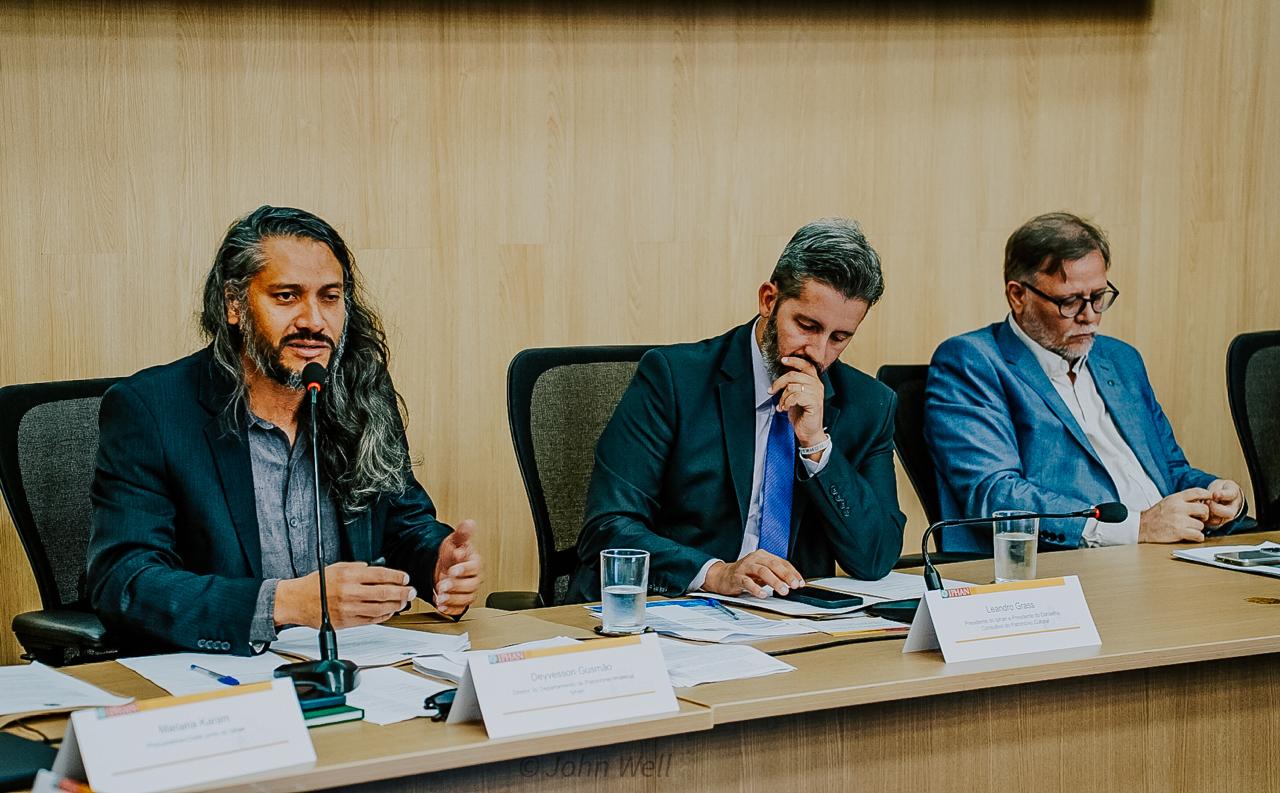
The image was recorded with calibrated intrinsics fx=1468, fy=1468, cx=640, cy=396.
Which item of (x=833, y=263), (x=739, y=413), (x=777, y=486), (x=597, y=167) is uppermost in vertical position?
(x=597, y=167)

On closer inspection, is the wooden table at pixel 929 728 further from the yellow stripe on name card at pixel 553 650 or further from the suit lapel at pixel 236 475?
the suit lapel at pixel 236 475

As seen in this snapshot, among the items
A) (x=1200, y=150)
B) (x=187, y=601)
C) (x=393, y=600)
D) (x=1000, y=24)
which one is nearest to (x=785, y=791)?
(x=393, y=600)

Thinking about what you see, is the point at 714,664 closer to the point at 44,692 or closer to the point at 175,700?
the point at 175,700

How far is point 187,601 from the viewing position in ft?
6.56

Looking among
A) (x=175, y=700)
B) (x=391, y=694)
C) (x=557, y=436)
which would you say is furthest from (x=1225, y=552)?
(x=175, y=700)

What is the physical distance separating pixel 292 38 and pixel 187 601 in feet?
6.20

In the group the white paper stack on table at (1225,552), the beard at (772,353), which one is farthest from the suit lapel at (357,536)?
the white paper stack on table at (1225,552)

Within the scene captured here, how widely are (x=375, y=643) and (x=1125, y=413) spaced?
1.93 meters

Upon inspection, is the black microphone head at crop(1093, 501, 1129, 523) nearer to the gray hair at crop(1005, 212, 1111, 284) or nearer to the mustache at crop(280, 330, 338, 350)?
the gray hair at crop(1005, 212, 1111, 284)

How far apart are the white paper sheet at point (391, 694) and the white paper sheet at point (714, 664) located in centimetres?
29

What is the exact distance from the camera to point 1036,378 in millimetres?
3166

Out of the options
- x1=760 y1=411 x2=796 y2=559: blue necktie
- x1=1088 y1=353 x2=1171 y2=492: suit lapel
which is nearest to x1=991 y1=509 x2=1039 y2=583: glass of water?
x1=760 y1=411 x2=796 y2=559: blue necktie

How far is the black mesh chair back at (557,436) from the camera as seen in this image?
112 inches

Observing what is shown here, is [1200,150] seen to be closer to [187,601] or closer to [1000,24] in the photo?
[1000,24]
